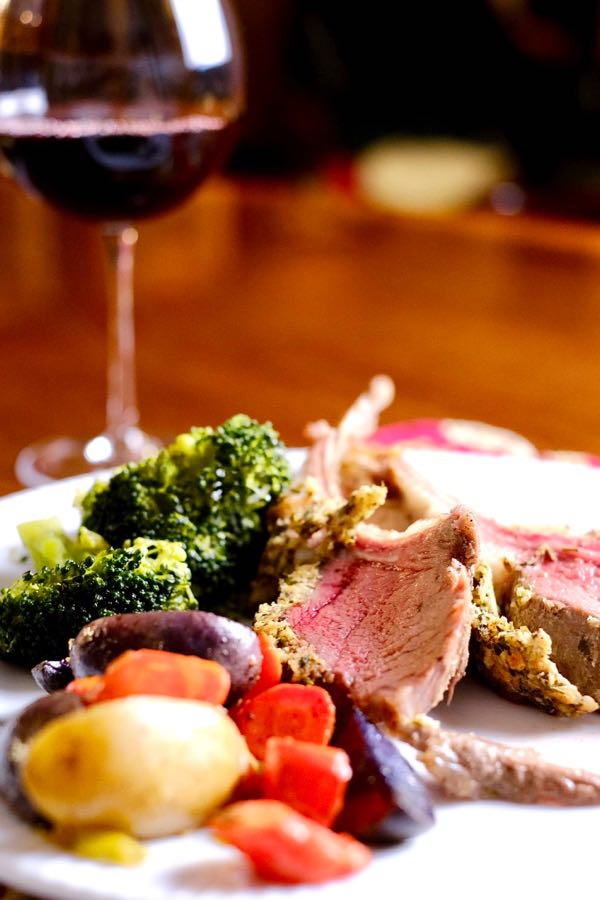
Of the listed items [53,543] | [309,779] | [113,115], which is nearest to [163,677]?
[309,779]

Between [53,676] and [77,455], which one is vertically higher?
[53,676]

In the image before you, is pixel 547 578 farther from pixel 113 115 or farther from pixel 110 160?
pixel 113 115

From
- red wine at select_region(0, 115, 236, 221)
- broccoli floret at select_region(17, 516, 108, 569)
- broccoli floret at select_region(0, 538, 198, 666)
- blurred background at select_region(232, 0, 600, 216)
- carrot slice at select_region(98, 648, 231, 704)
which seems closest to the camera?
carrot slice at select_region(98, 648, 231, 704)

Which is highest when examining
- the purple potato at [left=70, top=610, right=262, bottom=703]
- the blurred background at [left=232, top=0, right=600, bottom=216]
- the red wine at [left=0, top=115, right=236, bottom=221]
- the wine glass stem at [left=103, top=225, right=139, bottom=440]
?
the red wine at [left=0, top=115, right=236, bottom=221]

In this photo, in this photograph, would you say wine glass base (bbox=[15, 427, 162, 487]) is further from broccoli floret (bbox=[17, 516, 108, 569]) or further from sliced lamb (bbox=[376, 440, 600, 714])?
sliced lamb (bbox=[376, 440, 600, 714])

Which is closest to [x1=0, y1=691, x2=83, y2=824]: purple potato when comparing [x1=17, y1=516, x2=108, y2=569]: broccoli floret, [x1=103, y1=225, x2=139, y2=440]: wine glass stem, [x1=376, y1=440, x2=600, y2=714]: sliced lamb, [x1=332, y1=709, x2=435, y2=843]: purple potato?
[x1=332, y1=709, x2=435, y2=843]: purple potato

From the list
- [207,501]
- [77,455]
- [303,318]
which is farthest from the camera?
[303,318]

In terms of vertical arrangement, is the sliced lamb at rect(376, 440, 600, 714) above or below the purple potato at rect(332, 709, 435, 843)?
below
